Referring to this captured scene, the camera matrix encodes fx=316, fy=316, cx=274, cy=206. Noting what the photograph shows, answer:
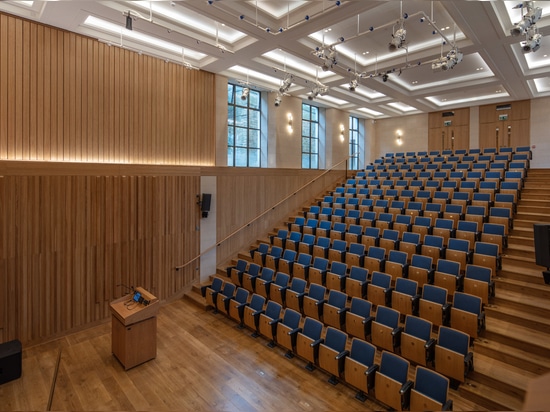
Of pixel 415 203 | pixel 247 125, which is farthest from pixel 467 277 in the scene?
pixel 247 125

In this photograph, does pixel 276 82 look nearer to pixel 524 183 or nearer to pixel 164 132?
pixel 164 132

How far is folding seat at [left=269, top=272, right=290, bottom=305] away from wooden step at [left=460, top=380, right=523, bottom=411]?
6.87ft

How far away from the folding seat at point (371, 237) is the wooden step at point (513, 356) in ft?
6.16

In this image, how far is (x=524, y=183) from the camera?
5.70 metres

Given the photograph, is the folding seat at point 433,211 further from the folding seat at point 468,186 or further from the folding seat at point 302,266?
the folding seat at point 302,266

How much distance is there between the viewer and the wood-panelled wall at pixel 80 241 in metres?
3.63

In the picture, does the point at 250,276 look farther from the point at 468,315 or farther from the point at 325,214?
the point at 468,315

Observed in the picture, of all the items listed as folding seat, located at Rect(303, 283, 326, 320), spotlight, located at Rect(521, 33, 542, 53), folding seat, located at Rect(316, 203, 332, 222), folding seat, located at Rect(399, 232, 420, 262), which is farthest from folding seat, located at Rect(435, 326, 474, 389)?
folding seat, located at Rect(316, 203, 332, 222)

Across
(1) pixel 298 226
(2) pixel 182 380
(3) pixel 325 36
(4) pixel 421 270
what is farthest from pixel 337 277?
(3) pixel 325 36

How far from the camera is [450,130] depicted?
8867 millimetres

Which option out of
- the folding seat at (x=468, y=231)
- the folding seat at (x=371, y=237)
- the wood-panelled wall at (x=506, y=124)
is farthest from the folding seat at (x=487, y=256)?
the wood-panelled wall at (x=506, y=124)

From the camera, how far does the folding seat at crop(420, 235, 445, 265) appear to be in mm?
4039

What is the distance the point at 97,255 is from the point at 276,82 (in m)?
4.82

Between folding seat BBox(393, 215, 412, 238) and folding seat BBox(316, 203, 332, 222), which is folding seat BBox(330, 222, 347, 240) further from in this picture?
folding seat BBox(393, 215, 412, 238)
